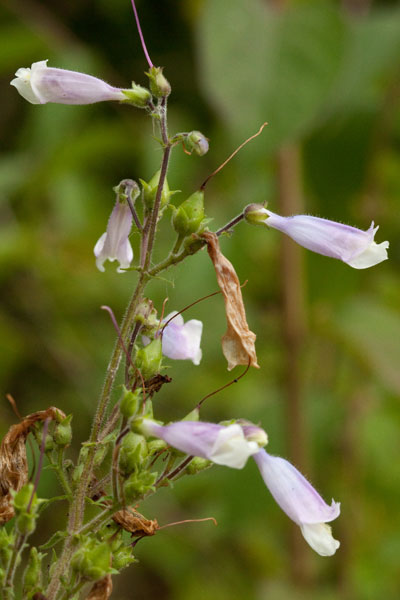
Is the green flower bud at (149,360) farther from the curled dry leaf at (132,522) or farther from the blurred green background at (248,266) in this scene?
the blurred green background at (248,266)

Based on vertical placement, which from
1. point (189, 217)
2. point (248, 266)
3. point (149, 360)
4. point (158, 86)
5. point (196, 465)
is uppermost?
point (248, 266)

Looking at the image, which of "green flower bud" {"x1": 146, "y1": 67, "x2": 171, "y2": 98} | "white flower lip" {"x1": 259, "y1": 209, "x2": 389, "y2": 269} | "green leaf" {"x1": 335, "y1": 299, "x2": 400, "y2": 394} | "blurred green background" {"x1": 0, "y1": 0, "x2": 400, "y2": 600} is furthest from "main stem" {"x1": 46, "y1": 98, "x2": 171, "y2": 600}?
"green leaf" {"x1": 335, "y1": 299, "x2": 400, "y2": 394}

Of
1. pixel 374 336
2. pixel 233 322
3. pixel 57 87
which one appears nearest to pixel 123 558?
pixel 233 322

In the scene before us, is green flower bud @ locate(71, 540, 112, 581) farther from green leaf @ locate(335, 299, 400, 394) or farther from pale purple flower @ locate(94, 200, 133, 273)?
green leaf @ locate(335, 299, 400, 394)

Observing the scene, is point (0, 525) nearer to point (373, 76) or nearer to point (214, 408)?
point (373, 76)

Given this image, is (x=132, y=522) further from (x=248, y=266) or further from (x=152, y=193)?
(x=248, y=266)
